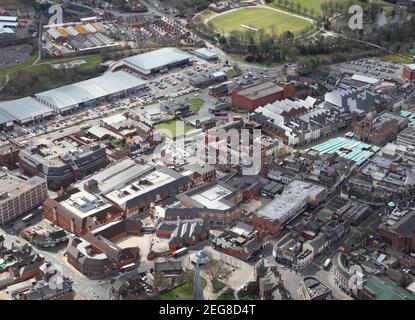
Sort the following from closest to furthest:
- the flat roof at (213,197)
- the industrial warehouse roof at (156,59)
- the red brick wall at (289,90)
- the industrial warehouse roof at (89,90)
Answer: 1. the flat roof at (213,197)
2. the industrial warehouse roof at (89,90)
3. the red brick wall at (289,90)
4. the industrial warehouse roof at (156,59)

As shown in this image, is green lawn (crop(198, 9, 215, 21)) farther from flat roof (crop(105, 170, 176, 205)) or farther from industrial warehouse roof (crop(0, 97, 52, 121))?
flat roof (crop(105, 170, 176, 205))

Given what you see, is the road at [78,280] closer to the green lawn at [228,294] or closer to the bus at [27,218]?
the bus at [27,218]


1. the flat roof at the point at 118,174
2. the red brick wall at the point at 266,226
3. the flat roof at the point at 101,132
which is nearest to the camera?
the red brick wall at the point at 266,226

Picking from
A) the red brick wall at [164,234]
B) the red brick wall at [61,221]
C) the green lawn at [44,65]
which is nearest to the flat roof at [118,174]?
the red brick wall at [61,221]

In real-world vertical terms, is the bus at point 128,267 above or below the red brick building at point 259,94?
below

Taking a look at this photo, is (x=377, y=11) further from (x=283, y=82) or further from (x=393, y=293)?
(x=393, y=293)

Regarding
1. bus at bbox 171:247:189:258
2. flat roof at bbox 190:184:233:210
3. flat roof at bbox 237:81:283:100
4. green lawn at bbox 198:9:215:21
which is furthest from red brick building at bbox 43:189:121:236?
green lawn at bbox 198:9:215:21

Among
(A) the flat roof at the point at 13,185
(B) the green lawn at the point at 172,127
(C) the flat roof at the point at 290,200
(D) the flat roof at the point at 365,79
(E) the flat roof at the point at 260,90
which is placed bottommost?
(B) the green lawn at the point at 172,127
